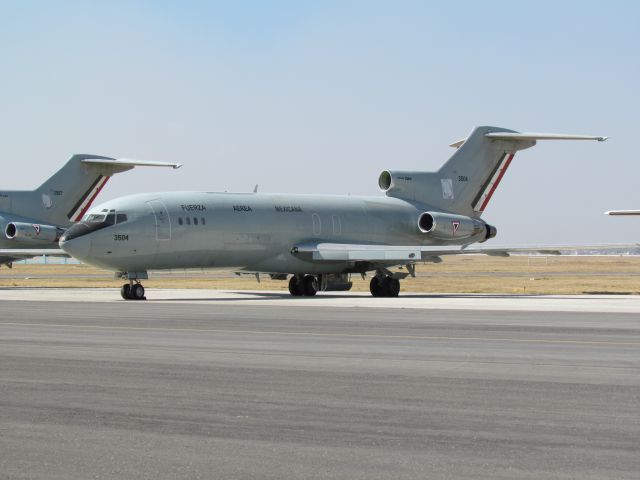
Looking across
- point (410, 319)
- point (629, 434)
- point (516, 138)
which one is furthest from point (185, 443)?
point (516, 138)

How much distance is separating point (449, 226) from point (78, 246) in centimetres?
1665

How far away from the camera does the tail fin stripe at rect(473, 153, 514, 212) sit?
4838 cm

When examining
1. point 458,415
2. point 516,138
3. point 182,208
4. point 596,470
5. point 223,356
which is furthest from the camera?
point 516,138

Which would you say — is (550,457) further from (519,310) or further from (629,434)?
(519,310)

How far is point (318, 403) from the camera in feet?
34.9

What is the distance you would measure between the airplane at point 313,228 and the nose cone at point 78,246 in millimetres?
34

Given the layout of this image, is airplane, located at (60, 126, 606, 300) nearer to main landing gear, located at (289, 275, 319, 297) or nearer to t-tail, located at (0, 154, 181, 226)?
main landing gear, located at (289, 275, 319, 297)

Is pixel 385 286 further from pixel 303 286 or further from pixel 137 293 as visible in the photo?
pixel 137 293

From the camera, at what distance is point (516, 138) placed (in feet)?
155

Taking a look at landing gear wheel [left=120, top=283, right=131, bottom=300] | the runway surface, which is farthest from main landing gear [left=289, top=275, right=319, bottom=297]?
the runway surface

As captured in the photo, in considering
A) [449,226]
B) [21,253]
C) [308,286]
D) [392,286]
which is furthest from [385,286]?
[21,253]

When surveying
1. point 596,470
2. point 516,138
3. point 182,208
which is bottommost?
point 596,470

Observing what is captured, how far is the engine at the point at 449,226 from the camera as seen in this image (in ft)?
149

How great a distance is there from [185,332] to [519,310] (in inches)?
457
